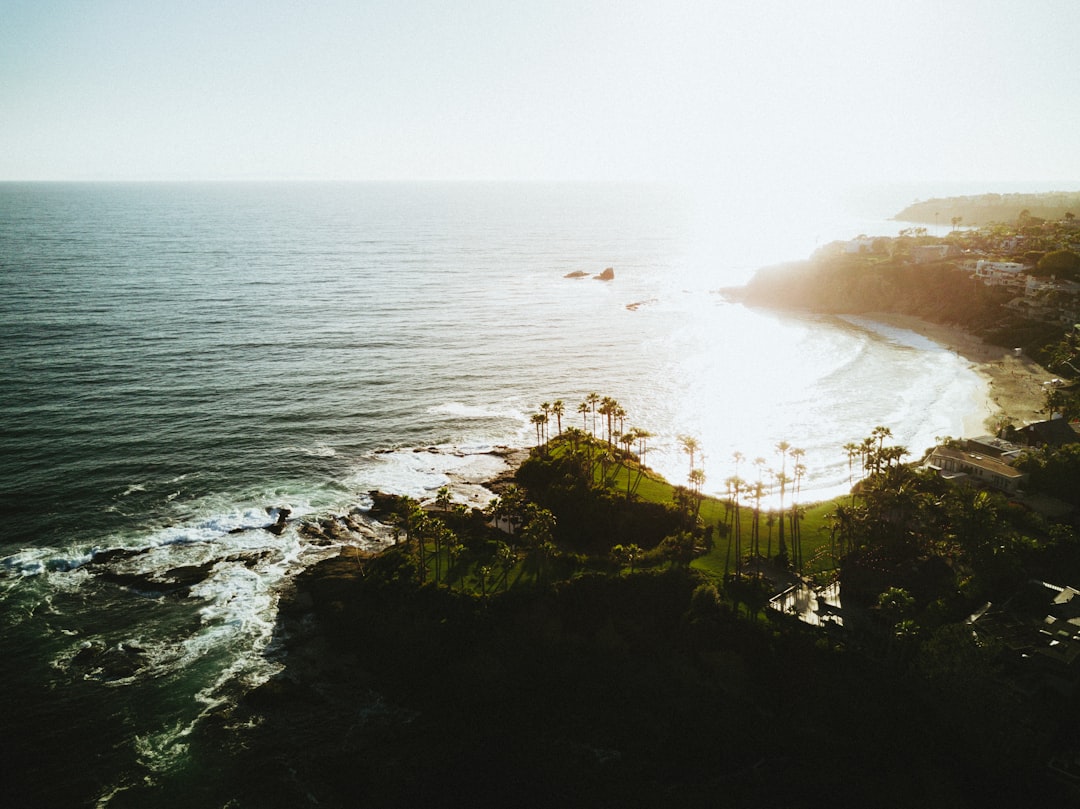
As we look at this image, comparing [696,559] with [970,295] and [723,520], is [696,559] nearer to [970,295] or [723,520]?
[723,520]

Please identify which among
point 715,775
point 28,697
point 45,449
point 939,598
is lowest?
point 715,775

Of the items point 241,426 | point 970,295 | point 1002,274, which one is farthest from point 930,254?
point 241,426

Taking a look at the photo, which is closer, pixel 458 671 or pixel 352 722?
pixel 352 722

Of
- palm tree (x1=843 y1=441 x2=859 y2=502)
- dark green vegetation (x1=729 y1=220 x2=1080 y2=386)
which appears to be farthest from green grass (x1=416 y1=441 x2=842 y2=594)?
dark green vegetation (x1=729 y1=220 x2=1080 y2=386)

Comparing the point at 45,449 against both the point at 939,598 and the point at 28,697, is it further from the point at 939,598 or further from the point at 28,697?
the point at 939,598

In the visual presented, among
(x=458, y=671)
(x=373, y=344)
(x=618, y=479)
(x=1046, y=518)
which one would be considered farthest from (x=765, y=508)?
(x=373, y=344)

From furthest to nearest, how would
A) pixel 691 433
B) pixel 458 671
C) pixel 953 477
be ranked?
pixel 691 433
pixel 953 477
pixel 458 671

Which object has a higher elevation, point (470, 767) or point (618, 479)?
point (618, 479)
